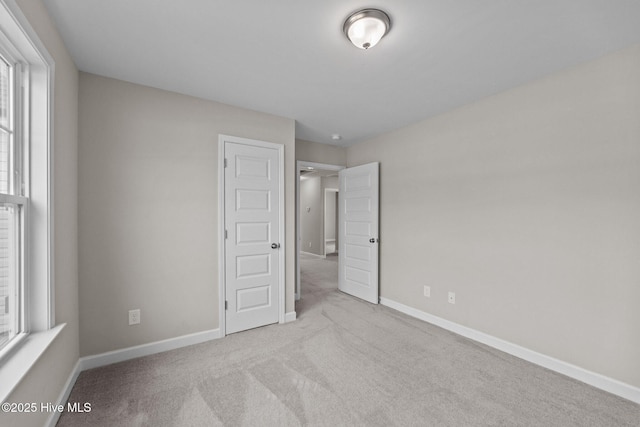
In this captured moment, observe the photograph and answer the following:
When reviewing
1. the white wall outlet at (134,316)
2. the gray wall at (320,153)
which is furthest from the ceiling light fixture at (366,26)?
the white wall outlet at (134,316)

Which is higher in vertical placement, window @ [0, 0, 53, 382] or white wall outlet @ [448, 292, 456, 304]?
window @ [0, 0, 53, 382]

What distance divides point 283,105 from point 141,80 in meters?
1.28

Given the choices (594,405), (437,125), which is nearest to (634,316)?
(594,405)

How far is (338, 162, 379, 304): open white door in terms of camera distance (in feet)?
12.7

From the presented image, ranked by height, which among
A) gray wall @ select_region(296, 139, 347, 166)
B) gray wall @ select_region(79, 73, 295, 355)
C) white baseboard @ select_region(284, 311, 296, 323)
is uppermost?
gray wall @ select_region(296, 139, 347, 166)

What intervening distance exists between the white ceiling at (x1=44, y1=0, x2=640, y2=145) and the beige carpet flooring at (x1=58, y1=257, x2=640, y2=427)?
2.44 m

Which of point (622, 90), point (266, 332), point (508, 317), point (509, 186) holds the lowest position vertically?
point (266, 332)

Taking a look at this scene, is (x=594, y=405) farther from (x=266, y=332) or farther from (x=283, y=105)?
(x=283, y=105)

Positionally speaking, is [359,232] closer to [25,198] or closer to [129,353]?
[129,353]

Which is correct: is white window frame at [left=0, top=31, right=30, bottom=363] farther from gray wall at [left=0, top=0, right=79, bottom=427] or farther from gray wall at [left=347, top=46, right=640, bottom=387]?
gray wall at [left=347, top=46, right=640, bottom=387]

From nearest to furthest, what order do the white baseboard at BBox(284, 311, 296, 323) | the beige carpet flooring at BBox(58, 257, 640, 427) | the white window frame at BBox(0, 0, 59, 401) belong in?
the white window frame at BBox(0, 0, 59, 401) → the beige carpet flooring at BBox(58, 257, 640, 427) → the white baseboard at BBox(284, 311, 296, 323)

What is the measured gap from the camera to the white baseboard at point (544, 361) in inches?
74.6

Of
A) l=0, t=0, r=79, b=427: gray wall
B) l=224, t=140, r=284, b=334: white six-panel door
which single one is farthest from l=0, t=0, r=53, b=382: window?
l=224, t=140, r=284, b=334: white six-panel door

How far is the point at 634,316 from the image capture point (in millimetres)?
1860
